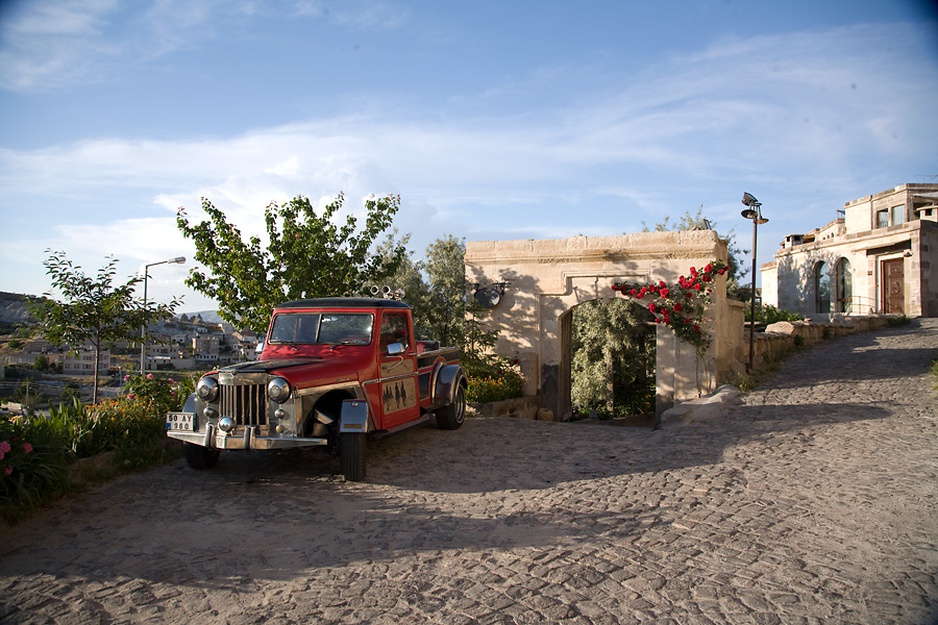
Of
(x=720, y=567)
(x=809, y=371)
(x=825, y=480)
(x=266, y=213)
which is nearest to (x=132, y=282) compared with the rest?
(x=266, y=213)

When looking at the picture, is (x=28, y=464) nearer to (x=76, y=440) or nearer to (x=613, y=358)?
(x=76, y=440)

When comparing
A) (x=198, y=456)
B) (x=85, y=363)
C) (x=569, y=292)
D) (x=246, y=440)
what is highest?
(x=569, y=292)

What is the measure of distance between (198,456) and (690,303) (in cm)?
860

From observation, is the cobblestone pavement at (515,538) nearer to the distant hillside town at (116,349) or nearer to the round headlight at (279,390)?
the round headlight at (279,390)

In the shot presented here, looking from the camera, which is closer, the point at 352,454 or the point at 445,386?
the point at 352,454

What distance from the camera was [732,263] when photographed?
76.4 ft

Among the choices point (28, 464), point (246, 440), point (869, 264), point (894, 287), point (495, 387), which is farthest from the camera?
point (869, 264)

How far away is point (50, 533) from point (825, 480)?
7070 millimetres

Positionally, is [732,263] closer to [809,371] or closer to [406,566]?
[809,371]

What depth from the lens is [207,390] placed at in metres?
6.30

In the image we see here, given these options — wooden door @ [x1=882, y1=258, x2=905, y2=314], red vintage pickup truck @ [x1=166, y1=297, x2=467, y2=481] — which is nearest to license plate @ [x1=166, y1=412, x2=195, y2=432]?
red vintage pickup truck @ [x1=166, y1=297, x2=467, y2=481]

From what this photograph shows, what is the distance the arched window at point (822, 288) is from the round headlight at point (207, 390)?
2586 centimetres

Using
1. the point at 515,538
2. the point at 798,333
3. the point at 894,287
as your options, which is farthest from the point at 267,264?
the point at 894,287

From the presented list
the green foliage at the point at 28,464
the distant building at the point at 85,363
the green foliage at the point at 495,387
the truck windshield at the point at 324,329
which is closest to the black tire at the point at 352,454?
the truck windshield at the point at 324,329
